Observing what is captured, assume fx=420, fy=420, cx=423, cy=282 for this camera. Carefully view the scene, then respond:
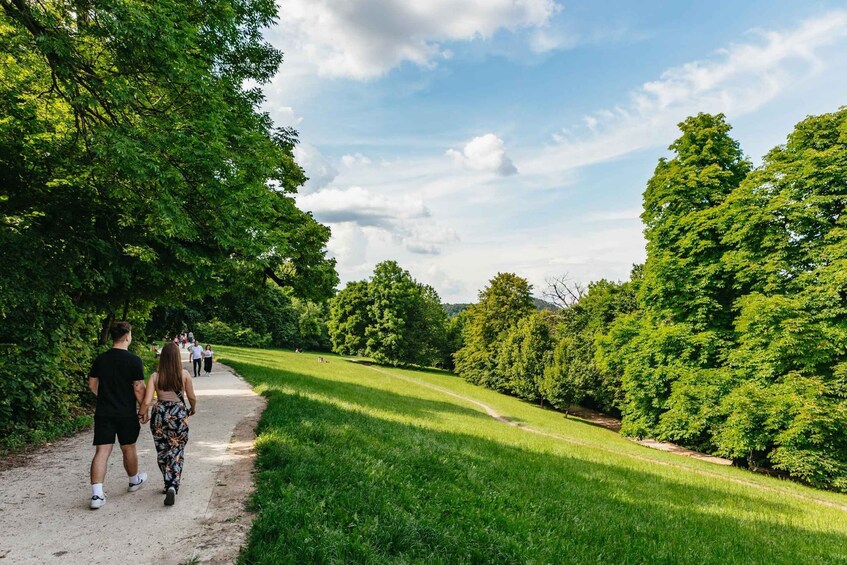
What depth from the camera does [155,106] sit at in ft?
23.7

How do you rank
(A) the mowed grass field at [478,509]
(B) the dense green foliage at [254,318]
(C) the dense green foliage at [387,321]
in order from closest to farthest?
(A) the mowed grass field at [478,509], (B) the dense green foliage at [254,318], (C) the dense green foliage at [387,321]

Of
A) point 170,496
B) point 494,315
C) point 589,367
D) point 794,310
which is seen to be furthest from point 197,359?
point 494,315

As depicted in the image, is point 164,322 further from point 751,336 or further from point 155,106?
point 751,336

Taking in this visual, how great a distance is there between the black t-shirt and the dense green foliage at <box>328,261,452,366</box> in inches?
2007

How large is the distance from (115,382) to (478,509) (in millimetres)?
5279

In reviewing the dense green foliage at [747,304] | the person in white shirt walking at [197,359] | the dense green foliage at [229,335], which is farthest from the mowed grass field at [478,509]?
the dense green foliage at [229,335]

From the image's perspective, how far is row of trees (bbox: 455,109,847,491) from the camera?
1661 cm

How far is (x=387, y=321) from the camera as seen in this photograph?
57.3 metres

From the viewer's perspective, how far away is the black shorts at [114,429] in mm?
5402

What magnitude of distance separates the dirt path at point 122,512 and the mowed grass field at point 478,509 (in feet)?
1.37

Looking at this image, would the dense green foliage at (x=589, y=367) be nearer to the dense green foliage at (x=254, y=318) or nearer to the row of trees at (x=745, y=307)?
the row of trees at (x=745, y=307)

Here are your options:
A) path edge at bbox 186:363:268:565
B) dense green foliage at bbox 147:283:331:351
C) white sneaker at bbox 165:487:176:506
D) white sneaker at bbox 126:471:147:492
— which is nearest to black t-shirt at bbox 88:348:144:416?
white sneaker at bbox 126:471:147:492

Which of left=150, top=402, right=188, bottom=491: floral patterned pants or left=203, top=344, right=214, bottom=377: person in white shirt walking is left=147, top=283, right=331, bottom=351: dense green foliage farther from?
left=150, top=402, right=188, bottom=491: floral patterned pants

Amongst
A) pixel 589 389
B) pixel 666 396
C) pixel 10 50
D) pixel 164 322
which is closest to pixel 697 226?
pixel 666 396
